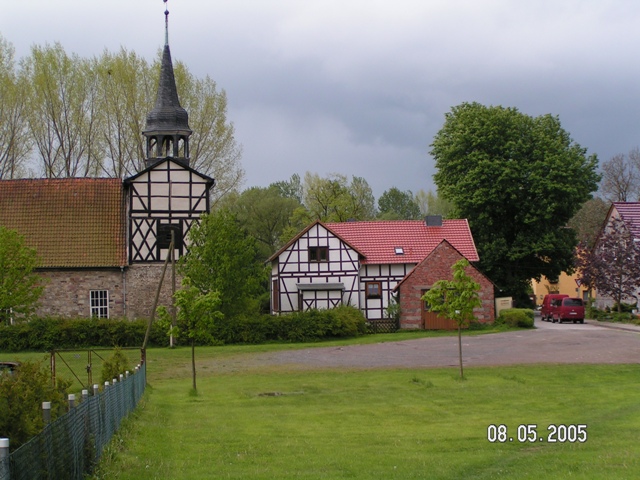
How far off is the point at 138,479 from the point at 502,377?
16202 millimetres

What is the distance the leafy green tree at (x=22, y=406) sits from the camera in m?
9.20

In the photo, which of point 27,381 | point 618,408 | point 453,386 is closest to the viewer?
point 27,381

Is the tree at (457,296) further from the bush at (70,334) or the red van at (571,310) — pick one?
the red van at (571,310)

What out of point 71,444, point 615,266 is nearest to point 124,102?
point 615,266

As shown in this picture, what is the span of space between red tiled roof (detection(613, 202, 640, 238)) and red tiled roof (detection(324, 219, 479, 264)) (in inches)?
420

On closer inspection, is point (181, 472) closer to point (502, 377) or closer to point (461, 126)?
point (502, 377)

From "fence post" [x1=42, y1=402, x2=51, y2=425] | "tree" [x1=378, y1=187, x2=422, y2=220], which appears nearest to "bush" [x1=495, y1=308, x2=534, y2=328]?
"fence post" [x1=42, y1=402, x2=51, y2=425]

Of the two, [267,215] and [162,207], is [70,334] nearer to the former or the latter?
[162,207]

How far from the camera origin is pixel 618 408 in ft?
60.2

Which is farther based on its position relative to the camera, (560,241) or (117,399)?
(560,241)

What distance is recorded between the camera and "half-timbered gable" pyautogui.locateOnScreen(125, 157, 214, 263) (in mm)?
44719

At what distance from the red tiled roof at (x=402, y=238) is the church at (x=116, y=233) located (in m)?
9.83

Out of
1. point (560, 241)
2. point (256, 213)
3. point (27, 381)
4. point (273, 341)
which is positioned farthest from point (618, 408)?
point (256, 213)

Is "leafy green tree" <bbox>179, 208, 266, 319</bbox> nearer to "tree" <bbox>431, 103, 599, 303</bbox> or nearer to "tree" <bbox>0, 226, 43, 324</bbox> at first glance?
"tree" <bbox>0, 226, 43, 324</bbox>
